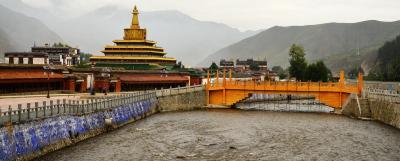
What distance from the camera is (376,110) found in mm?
77312

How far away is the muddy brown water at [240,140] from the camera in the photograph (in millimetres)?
49500

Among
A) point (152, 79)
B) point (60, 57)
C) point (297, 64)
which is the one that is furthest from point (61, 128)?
point (297, 64)

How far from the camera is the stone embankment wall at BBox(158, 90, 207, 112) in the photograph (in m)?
89.2

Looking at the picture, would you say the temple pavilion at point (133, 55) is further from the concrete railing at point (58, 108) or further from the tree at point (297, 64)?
the tree at point (297, 64)

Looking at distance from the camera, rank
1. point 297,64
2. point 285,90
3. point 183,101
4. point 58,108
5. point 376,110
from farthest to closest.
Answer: point 297,64 < point 183,101 < point 285,90 < point 376,110 < point 58,108

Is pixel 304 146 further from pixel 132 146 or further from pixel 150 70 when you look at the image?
pixel 150 70

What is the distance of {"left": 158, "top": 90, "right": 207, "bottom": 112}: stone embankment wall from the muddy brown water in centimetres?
836

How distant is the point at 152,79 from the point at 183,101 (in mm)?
17295

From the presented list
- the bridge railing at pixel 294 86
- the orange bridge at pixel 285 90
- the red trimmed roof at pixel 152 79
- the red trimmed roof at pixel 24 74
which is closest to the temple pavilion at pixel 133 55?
the red trimmed roof at pixel 152 79

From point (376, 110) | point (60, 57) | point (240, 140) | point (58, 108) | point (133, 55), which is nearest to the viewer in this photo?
point (58, 108)

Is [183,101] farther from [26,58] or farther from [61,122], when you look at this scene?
[61,122]

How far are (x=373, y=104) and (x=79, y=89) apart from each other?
53.7 metres

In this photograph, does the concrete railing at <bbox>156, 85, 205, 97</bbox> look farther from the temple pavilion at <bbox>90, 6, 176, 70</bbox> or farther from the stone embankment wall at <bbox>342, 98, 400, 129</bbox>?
the stone embankment wall at <bbox>342, 98, 400, 129</bbox>

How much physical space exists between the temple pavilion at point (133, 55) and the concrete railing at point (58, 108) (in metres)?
41.4
